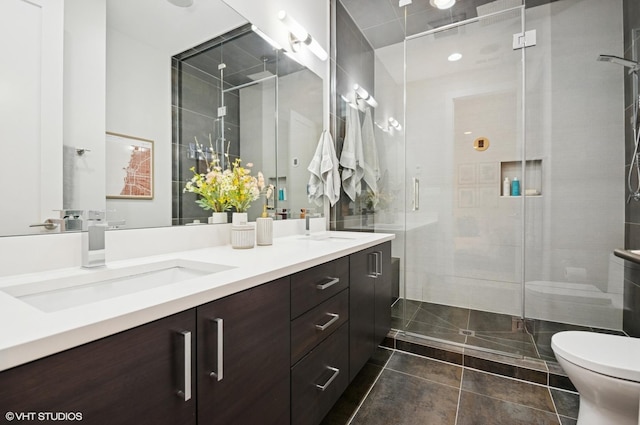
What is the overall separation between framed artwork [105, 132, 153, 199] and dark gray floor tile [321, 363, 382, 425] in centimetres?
132

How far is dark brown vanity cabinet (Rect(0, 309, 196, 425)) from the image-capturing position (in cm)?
45

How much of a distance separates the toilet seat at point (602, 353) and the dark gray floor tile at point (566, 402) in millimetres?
435

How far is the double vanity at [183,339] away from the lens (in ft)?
1.60

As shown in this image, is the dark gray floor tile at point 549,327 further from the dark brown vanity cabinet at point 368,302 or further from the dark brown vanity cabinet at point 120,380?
the dark brown vanity cabinet at point 120,380

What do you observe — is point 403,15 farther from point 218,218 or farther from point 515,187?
point 218,218

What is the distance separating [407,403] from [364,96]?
2.31 metres

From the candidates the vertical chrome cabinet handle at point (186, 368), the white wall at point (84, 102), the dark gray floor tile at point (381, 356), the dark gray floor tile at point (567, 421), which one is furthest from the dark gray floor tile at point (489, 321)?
the white wall at point (84, 102)

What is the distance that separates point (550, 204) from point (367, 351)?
5.87ft

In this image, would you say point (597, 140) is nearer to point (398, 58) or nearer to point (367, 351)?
point (398, 58)

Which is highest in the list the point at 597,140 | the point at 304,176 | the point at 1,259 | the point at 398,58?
the point at 398,58

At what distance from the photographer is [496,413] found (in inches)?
59.6

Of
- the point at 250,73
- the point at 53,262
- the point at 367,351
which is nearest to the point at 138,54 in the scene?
the point at 250,73

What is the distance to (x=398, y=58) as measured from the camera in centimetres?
264

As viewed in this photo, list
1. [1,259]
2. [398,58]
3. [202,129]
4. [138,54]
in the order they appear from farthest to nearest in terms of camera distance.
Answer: [398,58] → [202,129] → [138,54] → [1,259]
